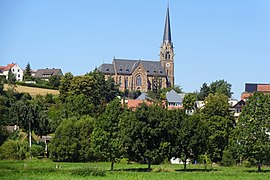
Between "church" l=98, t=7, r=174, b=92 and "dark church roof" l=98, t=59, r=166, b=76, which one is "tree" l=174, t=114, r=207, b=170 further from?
"dark church roof" l=98, t=59, r=166, b=76

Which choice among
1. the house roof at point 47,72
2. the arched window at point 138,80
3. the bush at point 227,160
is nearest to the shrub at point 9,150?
the bush at point 227,160

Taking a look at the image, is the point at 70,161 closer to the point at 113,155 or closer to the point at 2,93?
the point at 113,155

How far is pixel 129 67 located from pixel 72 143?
120172 millimetres

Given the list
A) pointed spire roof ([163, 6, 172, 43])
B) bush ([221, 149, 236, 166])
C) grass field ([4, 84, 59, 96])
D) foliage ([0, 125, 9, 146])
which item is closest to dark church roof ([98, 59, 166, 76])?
pointed spire roof ([163, 6, 172, 43])

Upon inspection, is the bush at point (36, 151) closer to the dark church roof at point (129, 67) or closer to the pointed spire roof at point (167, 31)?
the dark church roof at point (129, 67)

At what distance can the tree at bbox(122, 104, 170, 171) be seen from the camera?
2095 inches

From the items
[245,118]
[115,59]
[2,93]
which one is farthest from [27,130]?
[115,59]

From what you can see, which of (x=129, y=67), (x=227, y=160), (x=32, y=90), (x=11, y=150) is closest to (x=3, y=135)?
(x=11, y=150)

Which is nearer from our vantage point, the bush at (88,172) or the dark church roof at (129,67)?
the bush at (88,172)

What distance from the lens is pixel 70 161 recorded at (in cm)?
6656

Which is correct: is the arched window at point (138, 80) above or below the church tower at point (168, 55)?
below

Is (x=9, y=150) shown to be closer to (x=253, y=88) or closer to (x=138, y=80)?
(x=253, y=88)

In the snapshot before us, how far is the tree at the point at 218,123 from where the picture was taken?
68688mm

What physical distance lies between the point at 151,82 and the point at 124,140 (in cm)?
13176
